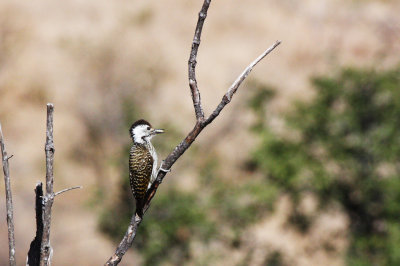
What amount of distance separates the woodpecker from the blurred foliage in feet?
51.4

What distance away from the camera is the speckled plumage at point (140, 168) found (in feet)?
16.9

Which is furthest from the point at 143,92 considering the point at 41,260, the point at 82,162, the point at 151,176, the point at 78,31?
the point at 41,260

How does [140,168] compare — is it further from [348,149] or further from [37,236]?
[348,149]

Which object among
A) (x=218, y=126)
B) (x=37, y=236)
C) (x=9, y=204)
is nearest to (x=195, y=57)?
(x=9, y=204)

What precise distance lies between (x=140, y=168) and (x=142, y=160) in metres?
0.11

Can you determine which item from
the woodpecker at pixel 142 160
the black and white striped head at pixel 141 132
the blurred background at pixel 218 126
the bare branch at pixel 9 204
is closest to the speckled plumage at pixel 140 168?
the woodpecker at pixel 142 160

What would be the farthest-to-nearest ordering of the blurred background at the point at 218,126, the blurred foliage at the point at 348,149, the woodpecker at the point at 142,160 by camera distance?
the blurred foliage at the point at 348,149
the blurred background at the point at 218,126
the woodpecker at the point at 142,160

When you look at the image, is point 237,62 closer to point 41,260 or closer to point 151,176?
point 151,176

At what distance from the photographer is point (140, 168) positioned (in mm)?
5320

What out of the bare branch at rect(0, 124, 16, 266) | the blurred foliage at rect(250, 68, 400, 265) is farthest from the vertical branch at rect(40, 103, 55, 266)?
the blurred foliage at rect(250, 68, 400, 265)

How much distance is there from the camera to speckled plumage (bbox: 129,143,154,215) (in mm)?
5156

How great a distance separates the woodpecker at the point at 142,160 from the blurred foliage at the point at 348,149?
15662 millimetres

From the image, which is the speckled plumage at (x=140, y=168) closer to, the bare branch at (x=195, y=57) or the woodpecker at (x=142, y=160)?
the woodpecker at (x=142, y=160)

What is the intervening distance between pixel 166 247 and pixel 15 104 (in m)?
12.4
